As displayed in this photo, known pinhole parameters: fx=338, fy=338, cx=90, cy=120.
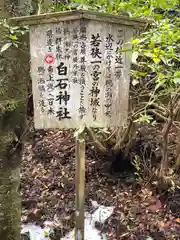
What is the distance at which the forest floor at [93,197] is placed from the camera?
3715 mm

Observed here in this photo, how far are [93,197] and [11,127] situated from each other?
1.94 m

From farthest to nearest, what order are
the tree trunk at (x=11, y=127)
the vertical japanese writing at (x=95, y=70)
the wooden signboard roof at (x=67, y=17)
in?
the tree trunk at (x=11, y=127)
the vertical japanese writing at (x=95, y=70)
the wooden signboard roof at (x=67, y=17)

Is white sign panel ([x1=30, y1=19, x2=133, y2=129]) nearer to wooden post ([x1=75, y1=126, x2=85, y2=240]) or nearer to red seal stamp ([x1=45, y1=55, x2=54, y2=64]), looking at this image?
red seal stamp ([x1=45, y1=55, x2=54, y2=64])

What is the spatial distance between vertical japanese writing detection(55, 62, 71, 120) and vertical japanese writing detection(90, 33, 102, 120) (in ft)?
0.60

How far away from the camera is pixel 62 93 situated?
240 centimetres

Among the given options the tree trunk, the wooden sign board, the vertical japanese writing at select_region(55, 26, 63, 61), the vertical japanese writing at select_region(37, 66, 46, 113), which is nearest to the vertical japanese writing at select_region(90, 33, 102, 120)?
the wooden sign board

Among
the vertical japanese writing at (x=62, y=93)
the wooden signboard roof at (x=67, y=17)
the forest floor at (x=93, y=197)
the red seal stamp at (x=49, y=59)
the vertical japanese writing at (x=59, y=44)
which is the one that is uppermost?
the wooden signboard roof at (x=67, y=17)

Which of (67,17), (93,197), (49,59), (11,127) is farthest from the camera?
(93,197)

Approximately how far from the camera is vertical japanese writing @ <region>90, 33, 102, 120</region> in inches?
91.4

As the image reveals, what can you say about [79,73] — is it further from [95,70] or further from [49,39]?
[49,39]

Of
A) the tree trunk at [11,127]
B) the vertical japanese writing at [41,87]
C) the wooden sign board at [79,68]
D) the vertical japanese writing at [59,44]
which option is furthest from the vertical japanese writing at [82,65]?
the tree trunk at [11,127]

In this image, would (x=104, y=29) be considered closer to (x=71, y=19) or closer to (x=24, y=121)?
(x=71, y=19)

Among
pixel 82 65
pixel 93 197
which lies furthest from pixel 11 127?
pixel 93 197

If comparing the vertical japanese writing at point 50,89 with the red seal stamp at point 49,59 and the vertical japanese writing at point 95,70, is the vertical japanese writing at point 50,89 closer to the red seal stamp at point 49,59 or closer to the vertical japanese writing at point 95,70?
the red seal stamp at point 49,59
